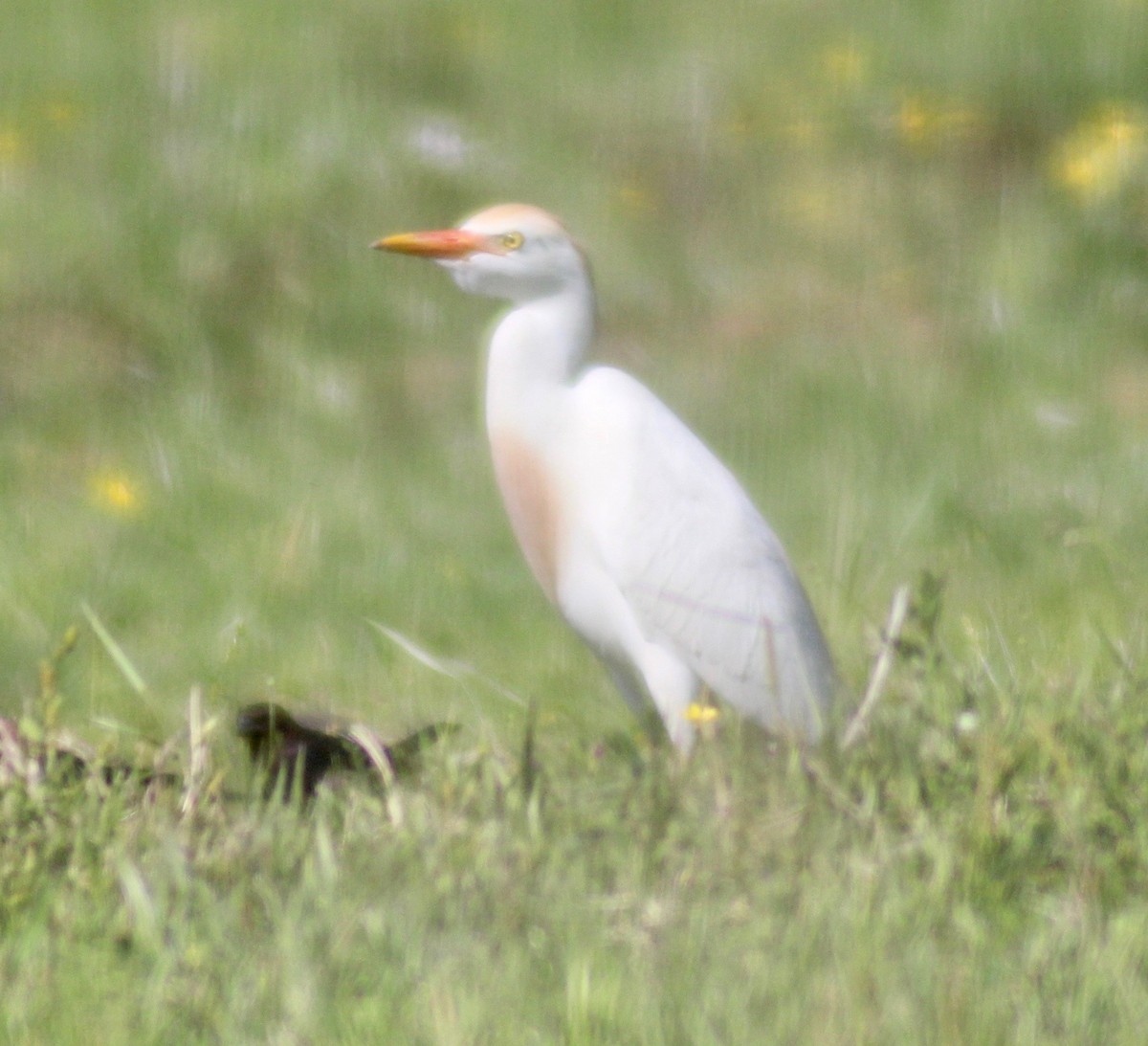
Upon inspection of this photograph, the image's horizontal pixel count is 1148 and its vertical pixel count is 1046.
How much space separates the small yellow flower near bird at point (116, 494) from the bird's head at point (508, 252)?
169 centimetres

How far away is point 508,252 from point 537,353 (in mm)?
150

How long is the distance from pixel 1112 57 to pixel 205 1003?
436cm

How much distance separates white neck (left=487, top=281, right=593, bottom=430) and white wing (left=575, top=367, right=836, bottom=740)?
0.18ft

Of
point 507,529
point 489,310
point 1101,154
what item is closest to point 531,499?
point 507,529

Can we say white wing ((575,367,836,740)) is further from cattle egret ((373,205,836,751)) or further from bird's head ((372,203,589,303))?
bird's head ((372,203,589,303))

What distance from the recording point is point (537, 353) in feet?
9.21

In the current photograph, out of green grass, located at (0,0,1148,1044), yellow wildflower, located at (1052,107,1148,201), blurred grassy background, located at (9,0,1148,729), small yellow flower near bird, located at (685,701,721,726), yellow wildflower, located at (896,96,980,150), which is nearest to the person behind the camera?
green grass, located at (0,0,1148,1044)

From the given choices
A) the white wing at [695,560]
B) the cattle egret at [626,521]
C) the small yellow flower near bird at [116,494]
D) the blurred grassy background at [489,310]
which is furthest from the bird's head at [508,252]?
the small yellow flower near bird at [116,494]

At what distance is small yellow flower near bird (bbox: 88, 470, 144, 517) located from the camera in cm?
426

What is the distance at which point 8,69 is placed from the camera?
219 inches

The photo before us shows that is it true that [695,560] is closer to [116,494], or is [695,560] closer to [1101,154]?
[116,494]

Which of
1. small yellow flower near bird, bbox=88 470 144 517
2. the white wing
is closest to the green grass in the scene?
small yellow flower near bird, bbox=88 470 144 517

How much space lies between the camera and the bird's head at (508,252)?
8.92ft

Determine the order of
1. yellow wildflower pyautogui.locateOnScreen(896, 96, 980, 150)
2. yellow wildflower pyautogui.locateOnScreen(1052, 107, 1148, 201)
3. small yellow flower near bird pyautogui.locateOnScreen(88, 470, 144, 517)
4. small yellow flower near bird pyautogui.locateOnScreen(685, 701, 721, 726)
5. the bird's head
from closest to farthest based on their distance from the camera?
the bird's head
small yellow flower near bird pyautogui.locateOnScreen(685, 701, 721, 726)
small yellow flower near bird pyautogui.locateOnScreen(88, 470, 144, 517)
yellow wildflower pyautogui.locateOnScreen(1052, 107, 1148, 201)
yellow wildflower pyautogui.locateOnScreen(896, 96, 980, 150)
